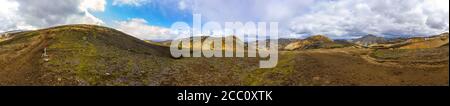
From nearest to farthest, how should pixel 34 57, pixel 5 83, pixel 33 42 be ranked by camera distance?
1. pixel 5 83
2. pixel 34 57
3. pixel 33 42

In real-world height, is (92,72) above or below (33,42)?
below

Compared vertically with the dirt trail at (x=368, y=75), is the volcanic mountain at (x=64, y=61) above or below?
above

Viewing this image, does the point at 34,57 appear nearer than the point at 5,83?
No

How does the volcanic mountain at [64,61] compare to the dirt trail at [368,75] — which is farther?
the volcanic mountain at [64,61]

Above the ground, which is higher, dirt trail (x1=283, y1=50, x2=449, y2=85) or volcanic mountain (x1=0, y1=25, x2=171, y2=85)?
volcanic mountain (x1=0, y1=25, x2=171, y2=85)

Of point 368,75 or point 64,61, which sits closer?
point 368,75

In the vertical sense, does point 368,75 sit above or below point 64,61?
below

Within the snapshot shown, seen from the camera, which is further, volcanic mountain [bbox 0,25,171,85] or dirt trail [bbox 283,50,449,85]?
volcanic mountain [bbox 0,25,171,85]
